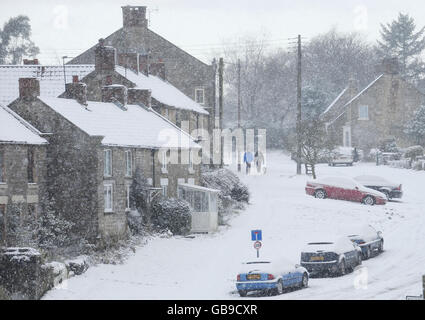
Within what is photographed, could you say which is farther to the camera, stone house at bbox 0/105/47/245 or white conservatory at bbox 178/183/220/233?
white conservatory at bbox 178/183/220/233

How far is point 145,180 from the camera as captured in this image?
49.2 m

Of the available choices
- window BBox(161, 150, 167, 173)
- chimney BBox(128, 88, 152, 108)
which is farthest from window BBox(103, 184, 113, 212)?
chimney BBox(128, 88, 152, 108)

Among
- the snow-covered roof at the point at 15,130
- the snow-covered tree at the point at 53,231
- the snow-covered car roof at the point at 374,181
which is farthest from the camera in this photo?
the snow-covered car roof at the point at 374,181

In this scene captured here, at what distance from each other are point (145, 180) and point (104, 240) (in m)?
6.29

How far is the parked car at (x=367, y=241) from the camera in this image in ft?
145

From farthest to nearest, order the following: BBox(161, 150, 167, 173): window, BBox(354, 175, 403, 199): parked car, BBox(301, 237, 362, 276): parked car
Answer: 1. BBox(354, 175, 403, 199): parked car
2. BBox(161, 150, 167, 173): window
3. BBox(301, 237, 362, 276): parked car

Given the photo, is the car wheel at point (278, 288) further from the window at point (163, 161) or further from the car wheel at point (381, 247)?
the window at point (163, 161)

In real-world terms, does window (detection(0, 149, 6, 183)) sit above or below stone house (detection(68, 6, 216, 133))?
below

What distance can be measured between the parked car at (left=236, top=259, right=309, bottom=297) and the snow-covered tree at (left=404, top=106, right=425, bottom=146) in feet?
176

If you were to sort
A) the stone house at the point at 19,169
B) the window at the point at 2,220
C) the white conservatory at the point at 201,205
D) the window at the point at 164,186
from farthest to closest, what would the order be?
the window at the point at 164,186 → the white conservatory at the point at 201,205 → the stone house at the point at 19,169 → the window at the point at 2,220

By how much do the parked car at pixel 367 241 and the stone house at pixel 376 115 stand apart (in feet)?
143

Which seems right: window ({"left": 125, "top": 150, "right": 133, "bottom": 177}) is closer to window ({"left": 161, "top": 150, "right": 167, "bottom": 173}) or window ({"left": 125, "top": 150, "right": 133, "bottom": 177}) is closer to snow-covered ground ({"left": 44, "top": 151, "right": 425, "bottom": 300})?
window ({"left": 161, "top": 150, "right": 167, "bottom": 173})

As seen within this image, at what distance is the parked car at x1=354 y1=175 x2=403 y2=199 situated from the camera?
62906 mm

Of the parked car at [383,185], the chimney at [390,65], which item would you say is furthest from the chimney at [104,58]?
the chimney at [390,65]
